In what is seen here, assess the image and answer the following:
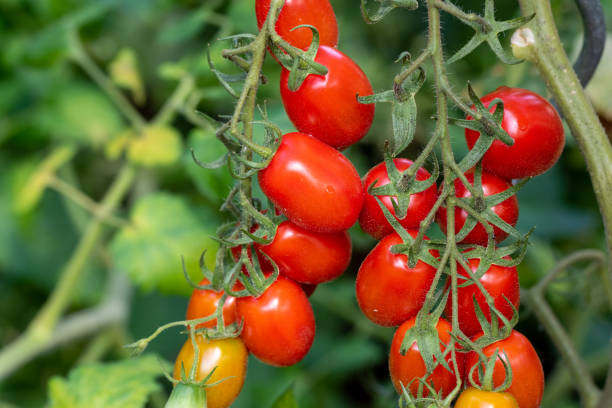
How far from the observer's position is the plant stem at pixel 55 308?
39.8 inches

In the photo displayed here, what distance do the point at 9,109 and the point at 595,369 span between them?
1237mm

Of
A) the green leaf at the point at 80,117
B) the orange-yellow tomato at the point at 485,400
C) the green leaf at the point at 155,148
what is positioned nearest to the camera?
the orange-yellow tomato at the point at 485,400

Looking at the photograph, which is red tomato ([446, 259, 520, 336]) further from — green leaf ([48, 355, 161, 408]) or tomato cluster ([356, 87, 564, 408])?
green leaf ([48, 355, 161, 408])

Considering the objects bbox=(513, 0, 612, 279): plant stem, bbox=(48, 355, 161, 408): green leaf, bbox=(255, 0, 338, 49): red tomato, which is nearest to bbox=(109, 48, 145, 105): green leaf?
bbox=(48, 355, 161, 408): green leaf

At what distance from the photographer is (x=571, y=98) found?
0.49 m

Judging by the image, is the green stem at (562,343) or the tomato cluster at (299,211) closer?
the tomato cluster at (299,211)

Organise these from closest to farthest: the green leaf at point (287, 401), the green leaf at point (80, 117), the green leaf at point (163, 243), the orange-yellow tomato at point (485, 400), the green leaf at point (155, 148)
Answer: the orange-yellow tomato at point (485, 400) → the green leaf at point (287, 401) → the green leaf at point (163, 243) → the green leaf at point (155, 148) → the green leaf at point (80, 117)

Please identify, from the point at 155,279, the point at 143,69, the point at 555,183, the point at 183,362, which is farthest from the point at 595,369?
the point at 143,69

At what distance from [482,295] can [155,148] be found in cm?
72

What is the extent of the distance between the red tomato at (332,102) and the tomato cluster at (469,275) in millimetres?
40

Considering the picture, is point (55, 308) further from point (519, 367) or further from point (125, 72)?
point (519, 367)

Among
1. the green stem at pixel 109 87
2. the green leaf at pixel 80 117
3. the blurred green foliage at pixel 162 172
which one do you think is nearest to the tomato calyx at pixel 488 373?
Result: the blurred green foliage at pixel 162 172

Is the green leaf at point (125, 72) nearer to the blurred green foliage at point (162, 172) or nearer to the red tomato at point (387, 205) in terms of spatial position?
the blurred green foliage at point (162, 172)

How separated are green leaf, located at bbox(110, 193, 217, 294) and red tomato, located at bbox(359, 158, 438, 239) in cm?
41
